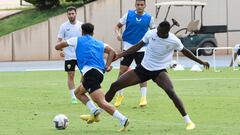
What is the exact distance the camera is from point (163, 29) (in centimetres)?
1352

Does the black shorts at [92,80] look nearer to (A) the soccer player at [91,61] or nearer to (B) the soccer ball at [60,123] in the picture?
(A) the soccer player at [91,61]

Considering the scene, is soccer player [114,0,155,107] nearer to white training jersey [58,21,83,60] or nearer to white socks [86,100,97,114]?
white training jersey [58,21,83,60]

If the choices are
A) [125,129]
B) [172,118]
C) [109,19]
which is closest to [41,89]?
[172,118]

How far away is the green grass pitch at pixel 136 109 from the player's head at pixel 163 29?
1.59 metres

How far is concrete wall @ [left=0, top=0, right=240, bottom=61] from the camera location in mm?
43688

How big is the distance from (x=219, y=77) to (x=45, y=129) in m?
13.8

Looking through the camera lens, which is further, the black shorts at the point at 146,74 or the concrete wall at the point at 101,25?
the concrete wall at the point at 101,25

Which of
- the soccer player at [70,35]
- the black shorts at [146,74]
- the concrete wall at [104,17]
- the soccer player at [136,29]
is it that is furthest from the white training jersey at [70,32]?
the concrete wall at [104,17]

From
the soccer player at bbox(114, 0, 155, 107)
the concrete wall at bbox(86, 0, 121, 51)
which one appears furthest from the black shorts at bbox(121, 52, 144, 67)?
the concrete wall at bbox(86, 0, 121, 51)

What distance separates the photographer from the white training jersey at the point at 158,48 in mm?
13742

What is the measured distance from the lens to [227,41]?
47562 millimetres

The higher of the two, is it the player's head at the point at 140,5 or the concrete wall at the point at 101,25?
the player's head at the point at 140,5

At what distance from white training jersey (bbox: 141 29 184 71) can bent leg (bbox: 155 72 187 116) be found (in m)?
0.19

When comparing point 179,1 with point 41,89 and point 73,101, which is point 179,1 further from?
point 73,101
